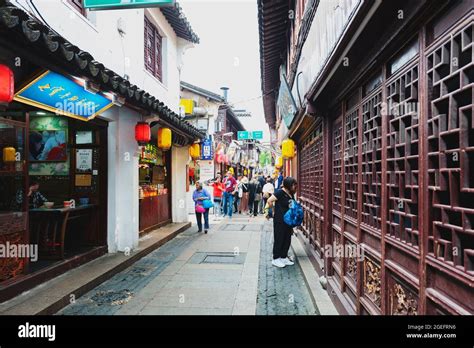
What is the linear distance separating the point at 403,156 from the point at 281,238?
5.47 meters

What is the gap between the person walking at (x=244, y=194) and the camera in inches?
802

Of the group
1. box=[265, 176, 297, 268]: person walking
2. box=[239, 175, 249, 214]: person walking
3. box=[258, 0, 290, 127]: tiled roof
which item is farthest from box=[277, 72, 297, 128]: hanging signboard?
box=[239, 175, 249, 214]: person walking

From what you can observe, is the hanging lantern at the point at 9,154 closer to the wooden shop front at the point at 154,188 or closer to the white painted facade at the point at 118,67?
the white painted facade at the point at 118,67

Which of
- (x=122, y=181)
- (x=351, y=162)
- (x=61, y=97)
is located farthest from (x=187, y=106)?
(x=351, y=162)

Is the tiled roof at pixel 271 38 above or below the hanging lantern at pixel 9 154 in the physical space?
above

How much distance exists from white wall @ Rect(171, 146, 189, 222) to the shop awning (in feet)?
24.7

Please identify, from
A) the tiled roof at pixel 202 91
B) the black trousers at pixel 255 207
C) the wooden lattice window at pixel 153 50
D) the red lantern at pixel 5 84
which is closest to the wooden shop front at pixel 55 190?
the red lantern at pixel 5 84

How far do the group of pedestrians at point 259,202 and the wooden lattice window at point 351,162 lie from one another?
115 inches

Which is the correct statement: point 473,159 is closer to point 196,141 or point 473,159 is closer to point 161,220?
point 161,220

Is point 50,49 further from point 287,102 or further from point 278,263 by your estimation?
point 287,102

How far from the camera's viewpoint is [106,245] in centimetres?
919

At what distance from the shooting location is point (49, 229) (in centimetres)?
785

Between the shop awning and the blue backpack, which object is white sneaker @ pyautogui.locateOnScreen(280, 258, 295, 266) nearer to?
the blue backpack
